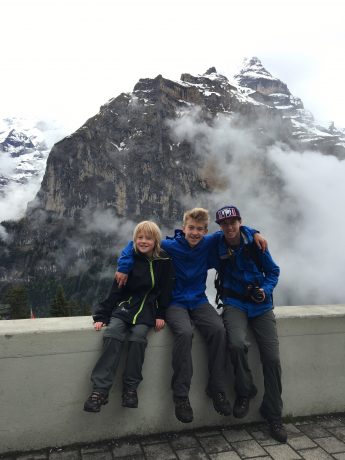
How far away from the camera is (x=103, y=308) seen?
4.97m

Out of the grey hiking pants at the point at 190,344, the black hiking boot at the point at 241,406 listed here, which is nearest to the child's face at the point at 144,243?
the grey hiking pants at the point at 190,344

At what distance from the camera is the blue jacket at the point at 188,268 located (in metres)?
5.43

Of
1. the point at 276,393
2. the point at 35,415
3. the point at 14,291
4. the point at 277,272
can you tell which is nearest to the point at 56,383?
the point at 35,415

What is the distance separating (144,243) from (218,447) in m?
2.65

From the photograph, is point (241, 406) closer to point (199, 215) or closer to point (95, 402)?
point (95, 402)

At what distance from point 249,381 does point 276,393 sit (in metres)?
0.41

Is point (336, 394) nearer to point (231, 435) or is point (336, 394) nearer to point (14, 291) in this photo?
point (231, 435)

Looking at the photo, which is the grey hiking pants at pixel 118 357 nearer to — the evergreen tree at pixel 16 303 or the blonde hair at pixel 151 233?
the blonde hair at pixel 151 233

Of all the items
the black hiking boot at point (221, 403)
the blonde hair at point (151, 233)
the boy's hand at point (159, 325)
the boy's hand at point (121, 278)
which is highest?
the blonde hair at point (151, 233)

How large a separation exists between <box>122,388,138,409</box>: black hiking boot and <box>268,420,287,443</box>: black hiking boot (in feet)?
6.05

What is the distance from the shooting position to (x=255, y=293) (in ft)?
17.5

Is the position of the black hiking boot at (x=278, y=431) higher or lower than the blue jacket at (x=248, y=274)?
lower

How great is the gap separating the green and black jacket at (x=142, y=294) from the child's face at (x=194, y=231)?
0.42 metres

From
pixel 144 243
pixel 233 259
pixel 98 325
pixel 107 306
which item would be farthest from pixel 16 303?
pixel 233 259
